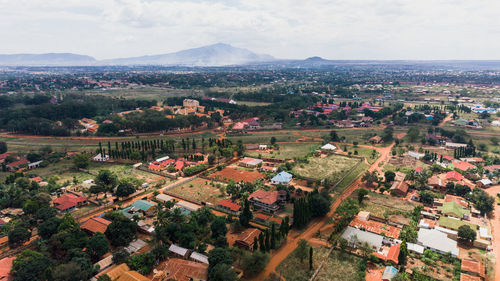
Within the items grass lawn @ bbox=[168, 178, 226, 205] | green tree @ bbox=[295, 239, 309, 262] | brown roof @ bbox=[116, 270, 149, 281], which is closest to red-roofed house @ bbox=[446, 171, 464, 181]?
green tree @ bbox=[295, 239, 309, 262]

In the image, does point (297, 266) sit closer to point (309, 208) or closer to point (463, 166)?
point (309, 208)

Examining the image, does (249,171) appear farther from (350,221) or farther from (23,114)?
(23,114)

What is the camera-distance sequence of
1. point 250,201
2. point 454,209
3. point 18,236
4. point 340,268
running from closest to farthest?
point 340,268 → point 18,236 → point 454,209 → point 250,201

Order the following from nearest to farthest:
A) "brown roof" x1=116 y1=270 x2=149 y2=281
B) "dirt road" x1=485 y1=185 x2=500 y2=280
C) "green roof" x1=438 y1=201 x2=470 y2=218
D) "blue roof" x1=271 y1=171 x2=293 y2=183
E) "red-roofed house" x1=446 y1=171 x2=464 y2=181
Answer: "brown roof" x1=116 y1=270 x2=149 y2=281 < "dirt road" x1=485 y1=185 x2=500 y2=280 < "green roof" x1=438 y1=201 x2=470 y2=218 < "red-roofed house" x1=446 y1=171 x2=464 y2=181 < "blue roof" x1=271 y1=171 x2=293 y2=183

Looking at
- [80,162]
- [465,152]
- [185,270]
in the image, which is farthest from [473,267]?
[80,162]

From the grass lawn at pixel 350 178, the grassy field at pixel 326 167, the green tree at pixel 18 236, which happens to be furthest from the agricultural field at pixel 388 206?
the green tree at pixel 18 236

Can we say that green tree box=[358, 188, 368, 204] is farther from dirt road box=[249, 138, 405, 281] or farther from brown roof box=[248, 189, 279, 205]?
brown roof box=[248, 189, 279, 205]

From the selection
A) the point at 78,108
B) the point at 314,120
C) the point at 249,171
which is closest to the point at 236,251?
the point at 249,171
